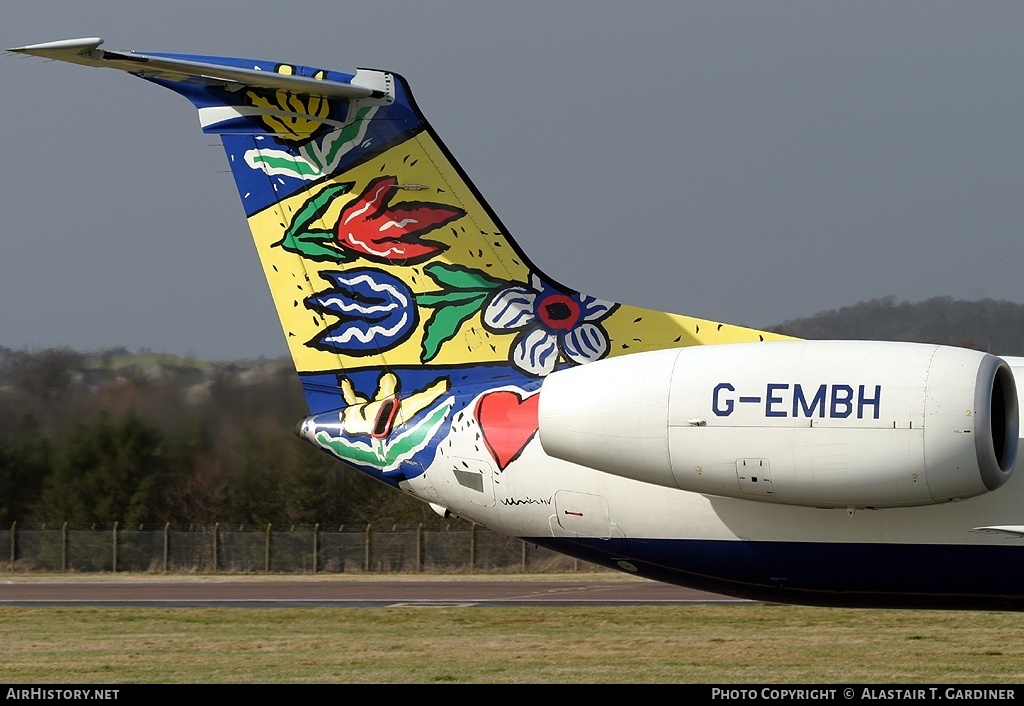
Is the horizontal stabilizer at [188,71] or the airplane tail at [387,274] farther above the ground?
the horizontal stabilizer at [188,71]

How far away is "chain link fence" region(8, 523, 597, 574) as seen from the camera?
34094mm

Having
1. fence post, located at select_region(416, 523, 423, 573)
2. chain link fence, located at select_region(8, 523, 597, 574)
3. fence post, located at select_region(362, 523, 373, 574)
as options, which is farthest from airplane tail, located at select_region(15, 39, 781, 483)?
fence post, located at select_region(362, 523, 373, 574)

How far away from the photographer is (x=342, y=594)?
84.9 ft

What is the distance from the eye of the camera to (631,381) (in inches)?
343

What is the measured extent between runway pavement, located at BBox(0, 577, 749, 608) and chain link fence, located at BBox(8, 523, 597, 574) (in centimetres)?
353

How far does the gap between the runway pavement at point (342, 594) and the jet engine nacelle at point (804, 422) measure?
1316 cm

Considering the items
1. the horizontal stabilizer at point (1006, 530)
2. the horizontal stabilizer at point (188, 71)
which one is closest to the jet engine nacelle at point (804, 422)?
the horizontal stabilizer at point (1006, 530)

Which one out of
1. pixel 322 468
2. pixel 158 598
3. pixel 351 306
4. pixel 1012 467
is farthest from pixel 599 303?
pixel 322 468

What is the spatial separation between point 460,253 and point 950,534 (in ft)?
13.6

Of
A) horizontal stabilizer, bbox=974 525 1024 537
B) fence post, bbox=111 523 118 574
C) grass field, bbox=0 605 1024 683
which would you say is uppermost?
horizontal stabilizer, bbox=974 525 1024 537

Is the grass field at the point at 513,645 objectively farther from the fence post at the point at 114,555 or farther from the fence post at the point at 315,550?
the fence post at the point at 114,555

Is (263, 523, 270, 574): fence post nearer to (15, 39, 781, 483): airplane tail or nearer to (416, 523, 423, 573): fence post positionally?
(416, 523, 423, 573): fence post

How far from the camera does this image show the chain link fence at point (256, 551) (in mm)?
34094

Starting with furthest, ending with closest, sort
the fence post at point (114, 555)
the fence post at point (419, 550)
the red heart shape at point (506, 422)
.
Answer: the fence post at point (114, 555) < the fence post at point (419, 550) < the red heart shape at point (506, 422)
